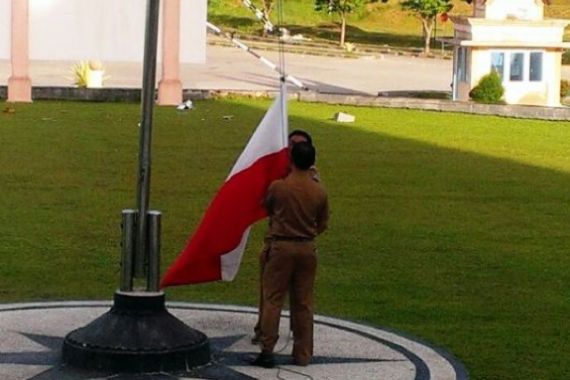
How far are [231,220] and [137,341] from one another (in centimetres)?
115

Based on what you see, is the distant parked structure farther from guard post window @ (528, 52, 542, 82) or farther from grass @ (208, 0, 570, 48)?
grass @ (208, 0, 570, 48)

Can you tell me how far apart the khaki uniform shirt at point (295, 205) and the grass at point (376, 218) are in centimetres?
163

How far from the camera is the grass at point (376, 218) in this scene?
502 inches

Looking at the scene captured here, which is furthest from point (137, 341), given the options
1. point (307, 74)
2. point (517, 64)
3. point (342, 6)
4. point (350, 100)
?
point (342, 6)

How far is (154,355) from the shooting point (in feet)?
33.0

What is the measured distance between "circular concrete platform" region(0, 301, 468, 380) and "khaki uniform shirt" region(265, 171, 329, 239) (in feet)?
3.10

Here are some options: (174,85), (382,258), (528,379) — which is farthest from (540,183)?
(174,85)

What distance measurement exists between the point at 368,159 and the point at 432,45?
55.4 meters

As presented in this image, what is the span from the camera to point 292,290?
33.4 feet

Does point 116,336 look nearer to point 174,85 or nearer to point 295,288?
point 295,288

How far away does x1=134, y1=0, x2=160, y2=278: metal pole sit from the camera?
34.2 feet

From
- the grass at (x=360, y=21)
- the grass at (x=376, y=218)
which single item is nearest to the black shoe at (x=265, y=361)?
the grass at (x=376, y=218)

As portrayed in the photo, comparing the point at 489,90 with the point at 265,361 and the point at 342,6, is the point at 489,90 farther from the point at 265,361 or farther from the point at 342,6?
the point at 342,6

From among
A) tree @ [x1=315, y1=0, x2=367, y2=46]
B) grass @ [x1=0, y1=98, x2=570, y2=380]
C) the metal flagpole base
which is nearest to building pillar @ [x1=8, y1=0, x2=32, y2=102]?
grass @ [x1=0, y1=98, x2=570, y2=380]
